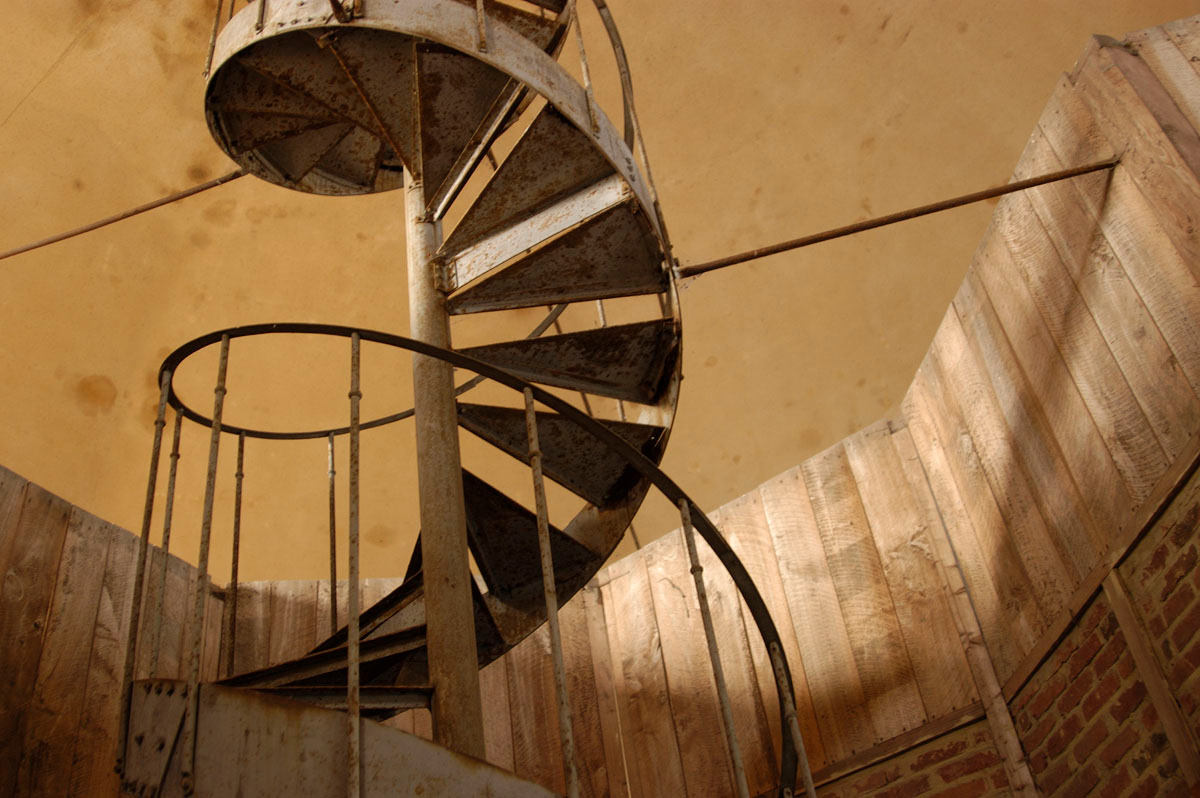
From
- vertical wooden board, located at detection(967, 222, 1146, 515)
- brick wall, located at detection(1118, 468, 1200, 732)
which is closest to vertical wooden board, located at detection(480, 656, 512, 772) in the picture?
vertical wooden board, located at detection(967, 222, 1146, 515)

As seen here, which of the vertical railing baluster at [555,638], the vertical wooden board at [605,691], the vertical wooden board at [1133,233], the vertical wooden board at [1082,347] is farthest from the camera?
the vertical wooden board at [605,691]

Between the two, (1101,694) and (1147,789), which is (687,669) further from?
(1147,789)

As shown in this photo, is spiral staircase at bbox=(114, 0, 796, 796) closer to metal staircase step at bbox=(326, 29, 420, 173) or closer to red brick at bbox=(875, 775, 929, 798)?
metal staircase step at bbox=(326, 29, 420, 173)

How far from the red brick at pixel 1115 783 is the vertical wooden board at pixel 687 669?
48.9 inches

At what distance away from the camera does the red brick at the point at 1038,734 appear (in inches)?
128

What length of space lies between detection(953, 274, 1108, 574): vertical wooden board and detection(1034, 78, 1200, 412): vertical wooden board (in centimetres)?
40

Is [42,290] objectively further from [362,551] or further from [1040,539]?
[1040,539]

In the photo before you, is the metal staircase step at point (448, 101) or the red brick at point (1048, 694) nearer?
the red brick at point (1048, 694)

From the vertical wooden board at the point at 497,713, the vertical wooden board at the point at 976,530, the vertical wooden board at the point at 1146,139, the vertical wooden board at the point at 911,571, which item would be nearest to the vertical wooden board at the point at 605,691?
the vertical wooden board at the point at 497,713

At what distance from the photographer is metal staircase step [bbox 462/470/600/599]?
3.75 meters

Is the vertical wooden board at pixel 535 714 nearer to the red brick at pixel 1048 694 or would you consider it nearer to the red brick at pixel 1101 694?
the red brick at pixel 1048 694

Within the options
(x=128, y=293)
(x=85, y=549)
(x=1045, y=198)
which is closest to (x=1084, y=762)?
(x=1045, y=198)

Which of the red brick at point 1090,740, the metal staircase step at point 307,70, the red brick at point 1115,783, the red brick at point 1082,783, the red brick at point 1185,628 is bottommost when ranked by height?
the red brick at point 1115,783

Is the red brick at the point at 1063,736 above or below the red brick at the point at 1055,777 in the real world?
above
